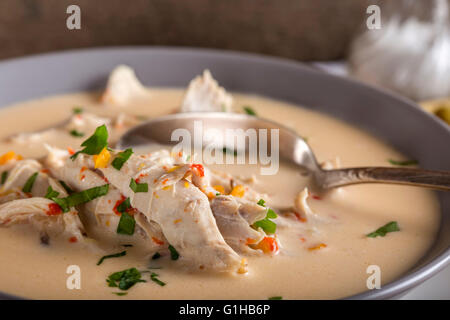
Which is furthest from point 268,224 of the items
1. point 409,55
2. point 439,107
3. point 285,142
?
point 409,55

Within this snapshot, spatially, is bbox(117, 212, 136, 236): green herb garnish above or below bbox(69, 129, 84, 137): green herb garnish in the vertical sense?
below

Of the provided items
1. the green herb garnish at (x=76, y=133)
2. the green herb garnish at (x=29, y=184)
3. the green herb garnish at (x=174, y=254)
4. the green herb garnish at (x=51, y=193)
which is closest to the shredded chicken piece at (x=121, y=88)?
the green herb garnish at (x=76, y=133)

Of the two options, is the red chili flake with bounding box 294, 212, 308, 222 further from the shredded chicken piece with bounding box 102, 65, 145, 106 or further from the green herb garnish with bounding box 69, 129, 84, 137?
the shredded chicken piece with bounding box 102, 65, 145, 106

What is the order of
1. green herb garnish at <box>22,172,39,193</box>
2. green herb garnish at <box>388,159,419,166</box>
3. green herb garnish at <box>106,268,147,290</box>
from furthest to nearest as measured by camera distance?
green herb garnish at <box>388,159,419,166</box>, green herb garnish at <box>22,172,39,193</box>, green herb garnish at <box>106,268,147,290</box>

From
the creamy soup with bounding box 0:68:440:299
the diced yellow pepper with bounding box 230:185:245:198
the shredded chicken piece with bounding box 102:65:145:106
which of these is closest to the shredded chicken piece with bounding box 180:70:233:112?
the shredded chicken piece with bounding box 102:65:145:106

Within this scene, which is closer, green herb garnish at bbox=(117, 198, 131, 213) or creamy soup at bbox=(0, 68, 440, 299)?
creamy soup at bbox=(0, 68, 440, 299)

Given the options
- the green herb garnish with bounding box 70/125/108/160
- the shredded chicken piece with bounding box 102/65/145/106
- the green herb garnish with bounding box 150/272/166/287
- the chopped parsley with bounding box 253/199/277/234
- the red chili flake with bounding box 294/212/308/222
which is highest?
the shredded chicken piece with bounding box 102/65/145/106

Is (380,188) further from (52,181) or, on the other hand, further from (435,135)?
(52,181)

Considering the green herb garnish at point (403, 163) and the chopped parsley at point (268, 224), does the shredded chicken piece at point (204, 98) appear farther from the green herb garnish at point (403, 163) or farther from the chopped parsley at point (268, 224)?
the chopped parsley at point (268, 224)
